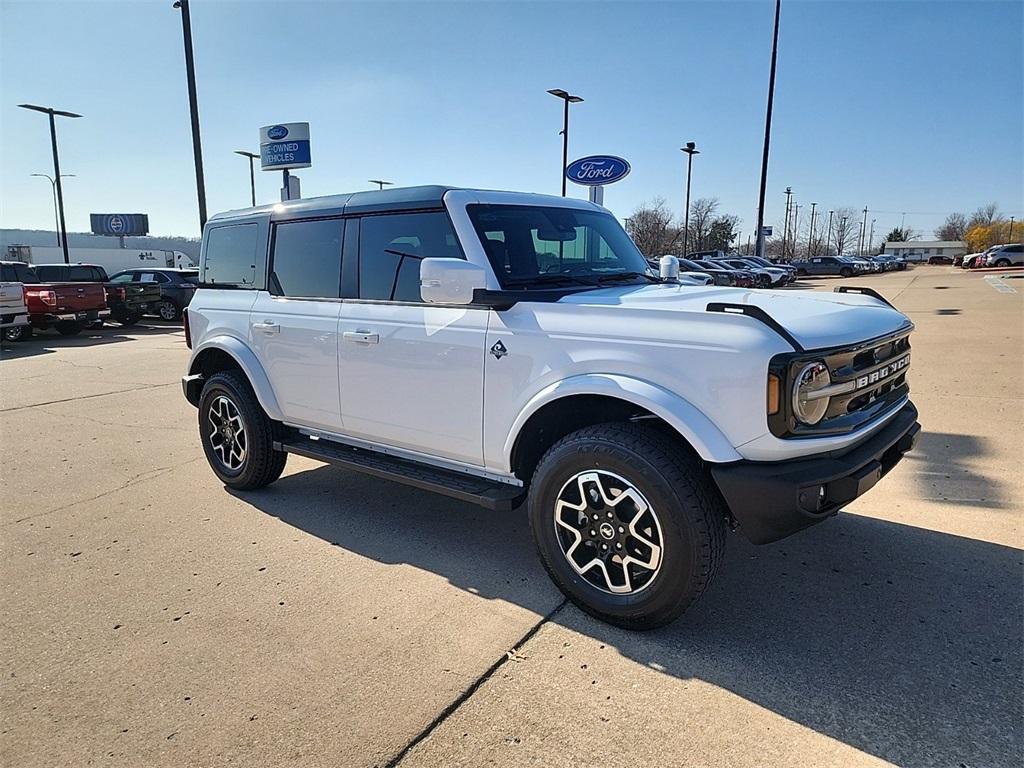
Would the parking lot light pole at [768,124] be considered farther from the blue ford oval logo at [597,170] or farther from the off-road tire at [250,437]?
the off-road tire at [250,437]

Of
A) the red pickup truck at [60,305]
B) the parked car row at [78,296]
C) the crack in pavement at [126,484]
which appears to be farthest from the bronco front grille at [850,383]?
the red pickup truck at [60,305]

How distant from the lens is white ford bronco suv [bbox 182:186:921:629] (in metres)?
2.76

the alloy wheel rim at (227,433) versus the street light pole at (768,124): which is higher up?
the street light pole at (768,124)

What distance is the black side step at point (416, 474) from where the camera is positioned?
3.49 metres

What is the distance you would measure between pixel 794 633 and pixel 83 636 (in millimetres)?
3237

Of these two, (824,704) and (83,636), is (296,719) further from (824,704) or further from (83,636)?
(824,704)

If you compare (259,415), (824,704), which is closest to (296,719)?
(824,704)

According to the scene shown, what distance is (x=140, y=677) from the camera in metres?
2.81

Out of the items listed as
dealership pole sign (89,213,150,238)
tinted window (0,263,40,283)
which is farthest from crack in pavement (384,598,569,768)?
dealership pole sign (89,213,150,238)

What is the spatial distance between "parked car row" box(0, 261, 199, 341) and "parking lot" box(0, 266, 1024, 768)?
10240mm

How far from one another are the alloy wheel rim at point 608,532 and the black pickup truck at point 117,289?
18.9m

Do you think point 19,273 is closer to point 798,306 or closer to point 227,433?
point 227,433

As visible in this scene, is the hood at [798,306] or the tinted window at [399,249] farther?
the tinted window at [399,249]

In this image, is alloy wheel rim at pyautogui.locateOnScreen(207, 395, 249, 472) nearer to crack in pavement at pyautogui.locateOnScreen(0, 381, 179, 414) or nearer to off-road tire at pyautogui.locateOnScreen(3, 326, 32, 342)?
crack in pavement at pyautogui.locateOnScreen(0, 381, 179, 414)
